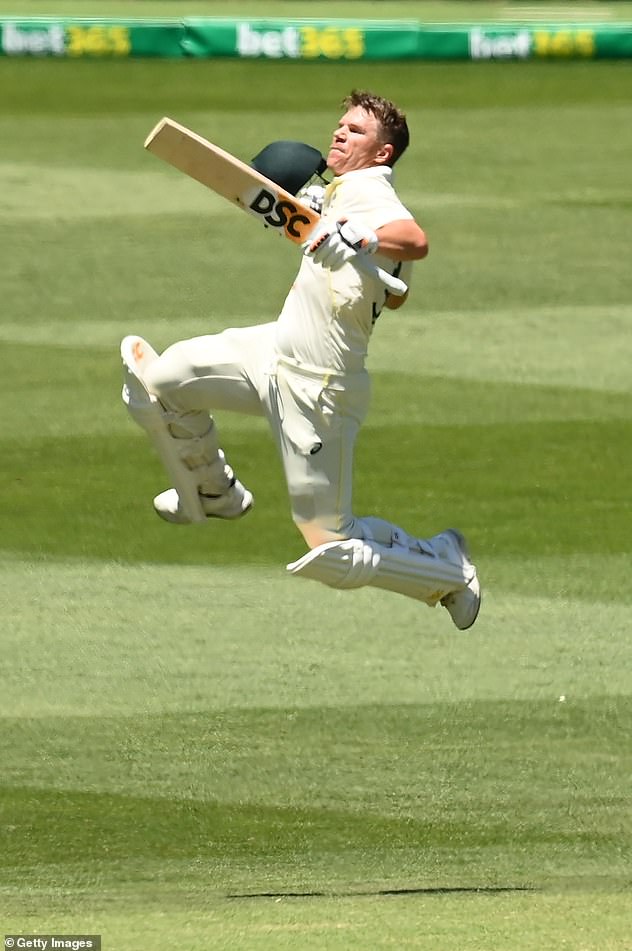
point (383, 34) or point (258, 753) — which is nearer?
point (258, 753)

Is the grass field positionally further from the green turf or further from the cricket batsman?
the green turf

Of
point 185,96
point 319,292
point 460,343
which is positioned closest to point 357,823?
point 319,292

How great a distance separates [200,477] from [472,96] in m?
10.2

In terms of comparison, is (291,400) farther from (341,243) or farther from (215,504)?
(215,504)

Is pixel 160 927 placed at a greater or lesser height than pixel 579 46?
greater

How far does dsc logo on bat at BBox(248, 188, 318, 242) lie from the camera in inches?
277

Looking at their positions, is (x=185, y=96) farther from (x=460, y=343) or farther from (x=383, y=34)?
(x=460, y=343)

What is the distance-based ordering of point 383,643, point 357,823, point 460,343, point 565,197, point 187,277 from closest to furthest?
1. point 357,823
2. point 383,643
3. point 460,343
4. point 187,277
5. point 565,197

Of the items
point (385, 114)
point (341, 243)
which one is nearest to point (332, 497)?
point (341, 243)

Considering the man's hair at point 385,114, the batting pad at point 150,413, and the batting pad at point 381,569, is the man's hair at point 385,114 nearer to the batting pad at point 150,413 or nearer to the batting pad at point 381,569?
the batting pad at point 150,413

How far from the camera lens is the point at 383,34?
17.7 meters

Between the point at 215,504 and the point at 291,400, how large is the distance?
3.00 feet

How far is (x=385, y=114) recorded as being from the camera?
7.25 metres

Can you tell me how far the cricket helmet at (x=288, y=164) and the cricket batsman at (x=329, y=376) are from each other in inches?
3.9
